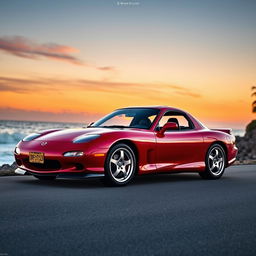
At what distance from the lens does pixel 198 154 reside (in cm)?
1033

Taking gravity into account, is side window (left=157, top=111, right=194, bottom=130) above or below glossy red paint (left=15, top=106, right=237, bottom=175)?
above

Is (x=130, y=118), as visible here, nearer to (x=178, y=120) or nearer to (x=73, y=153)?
(x=178, y=120)

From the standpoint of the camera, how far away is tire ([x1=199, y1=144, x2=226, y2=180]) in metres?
10.6

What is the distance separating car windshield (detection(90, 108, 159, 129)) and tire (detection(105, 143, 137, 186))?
3.08 feet

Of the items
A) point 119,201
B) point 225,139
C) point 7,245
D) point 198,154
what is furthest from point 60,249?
point 225,139

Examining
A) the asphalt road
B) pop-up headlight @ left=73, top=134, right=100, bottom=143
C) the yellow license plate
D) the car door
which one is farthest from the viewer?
the car door

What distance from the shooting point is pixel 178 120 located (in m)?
10.4

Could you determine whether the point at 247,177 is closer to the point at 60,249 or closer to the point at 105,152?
the point at 105,152

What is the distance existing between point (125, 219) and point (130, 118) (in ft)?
15.5

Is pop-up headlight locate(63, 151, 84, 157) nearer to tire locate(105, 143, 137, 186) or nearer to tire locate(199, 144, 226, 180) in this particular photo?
tire locate(105, 143, 137, 186)

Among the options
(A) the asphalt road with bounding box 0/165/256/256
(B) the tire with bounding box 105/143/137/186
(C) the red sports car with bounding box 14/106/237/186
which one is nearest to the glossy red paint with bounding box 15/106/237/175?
(C) the red sports car with bounding box 14/106/237/186

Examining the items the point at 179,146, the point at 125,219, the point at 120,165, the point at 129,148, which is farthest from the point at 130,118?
the point at 125,219

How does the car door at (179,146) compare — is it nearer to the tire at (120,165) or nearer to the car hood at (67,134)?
the tire at (120,165)

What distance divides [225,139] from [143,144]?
267 cm
